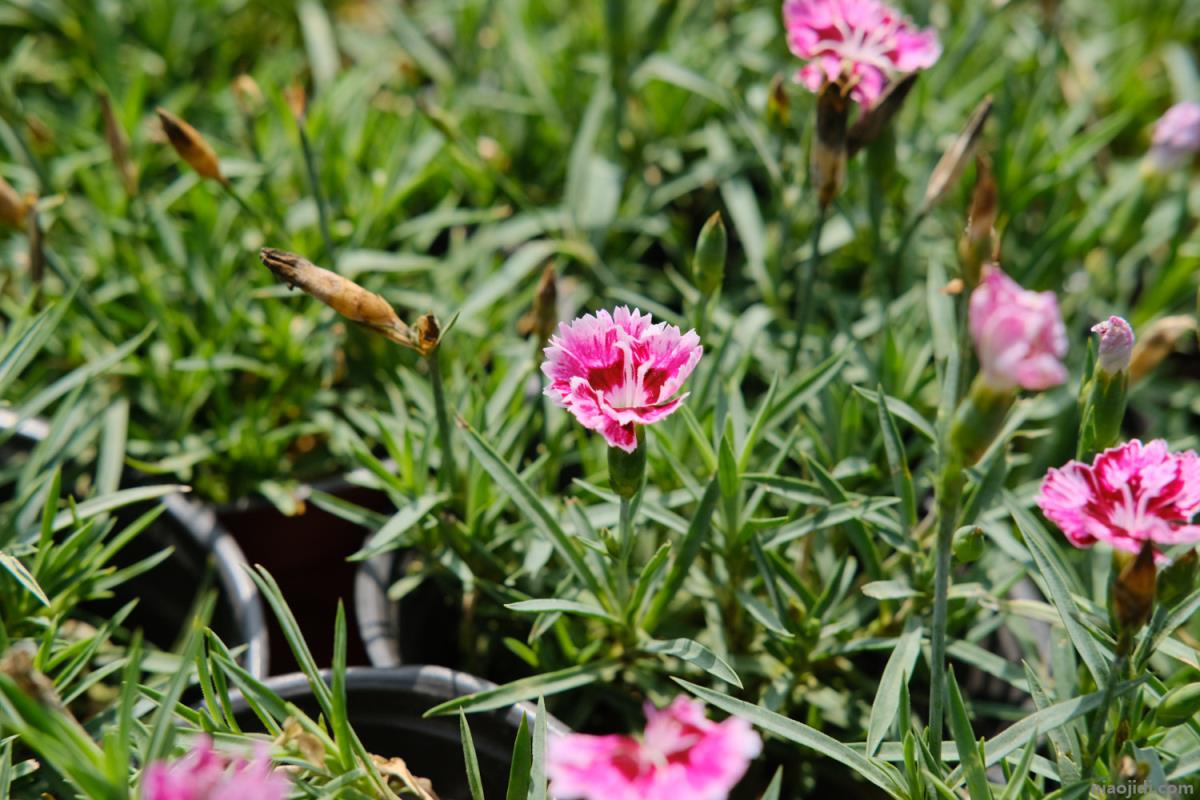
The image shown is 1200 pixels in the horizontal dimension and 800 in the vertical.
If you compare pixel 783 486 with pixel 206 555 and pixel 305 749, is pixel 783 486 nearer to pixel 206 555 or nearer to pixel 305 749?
pixel 305 749

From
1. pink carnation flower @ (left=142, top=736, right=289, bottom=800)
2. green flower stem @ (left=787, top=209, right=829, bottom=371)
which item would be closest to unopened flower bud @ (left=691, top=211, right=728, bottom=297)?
green flower stem @ (left=787, top=209, right=829, bottom=371)

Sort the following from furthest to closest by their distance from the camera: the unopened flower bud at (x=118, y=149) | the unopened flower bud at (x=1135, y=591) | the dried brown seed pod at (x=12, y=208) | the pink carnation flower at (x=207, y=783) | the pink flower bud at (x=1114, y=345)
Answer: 1. the unopened flower bud at (x=118, y=149)
2. the dried brown seed pod at (x=12, y=208)
3. the pink flower bud at (x=1114, y=345)
4. the unopened flower bud at (x=1135, y=591)
5. the pink carnation flower at (x=207, y=783)

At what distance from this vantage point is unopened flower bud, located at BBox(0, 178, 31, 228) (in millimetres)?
1158

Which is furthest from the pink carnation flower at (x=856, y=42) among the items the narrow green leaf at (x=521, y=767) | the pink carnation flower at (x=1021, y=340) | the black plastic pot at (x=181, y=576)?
the black plastic pot at (x=181, y=576)

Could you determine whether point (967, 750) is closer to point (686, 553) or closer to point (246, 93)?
point (686, 553)

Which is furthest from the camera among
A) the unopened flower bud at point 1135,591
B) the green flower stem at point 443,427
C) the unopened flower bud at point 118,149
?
the unopened flower bud at point 118,149

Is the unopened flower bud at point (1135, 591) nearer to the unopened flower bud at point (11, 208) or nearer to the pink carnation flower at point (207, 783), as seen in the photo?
the pink carnation flower at point (207, 783)

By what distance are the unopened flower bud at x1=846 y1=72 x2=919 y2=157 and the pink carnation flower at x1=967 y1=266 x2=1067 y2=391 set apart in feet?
1.40

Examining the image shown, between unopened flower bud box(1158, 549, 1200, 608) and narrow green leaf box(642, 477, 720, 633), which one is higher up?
unopened flower bud box(1158, 549, 1200, 608)

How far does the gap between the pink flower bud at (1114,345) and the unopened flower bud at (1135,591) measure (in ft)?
0.54

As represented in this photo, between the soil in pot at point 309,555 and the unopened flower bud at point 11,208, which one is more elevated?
the unopened flower bud at point 11,208

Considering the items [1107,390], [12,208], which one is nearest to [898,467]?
[1107,390]

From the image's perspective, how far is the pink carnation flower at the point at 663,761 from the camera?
0.60 meters

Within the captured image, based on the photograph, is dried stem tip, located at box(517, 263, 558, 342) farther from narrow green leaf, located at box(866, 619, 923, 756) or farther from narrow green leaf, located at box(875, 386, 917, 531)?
narrow green leaf, located at box(866, 619, 923, 756)
